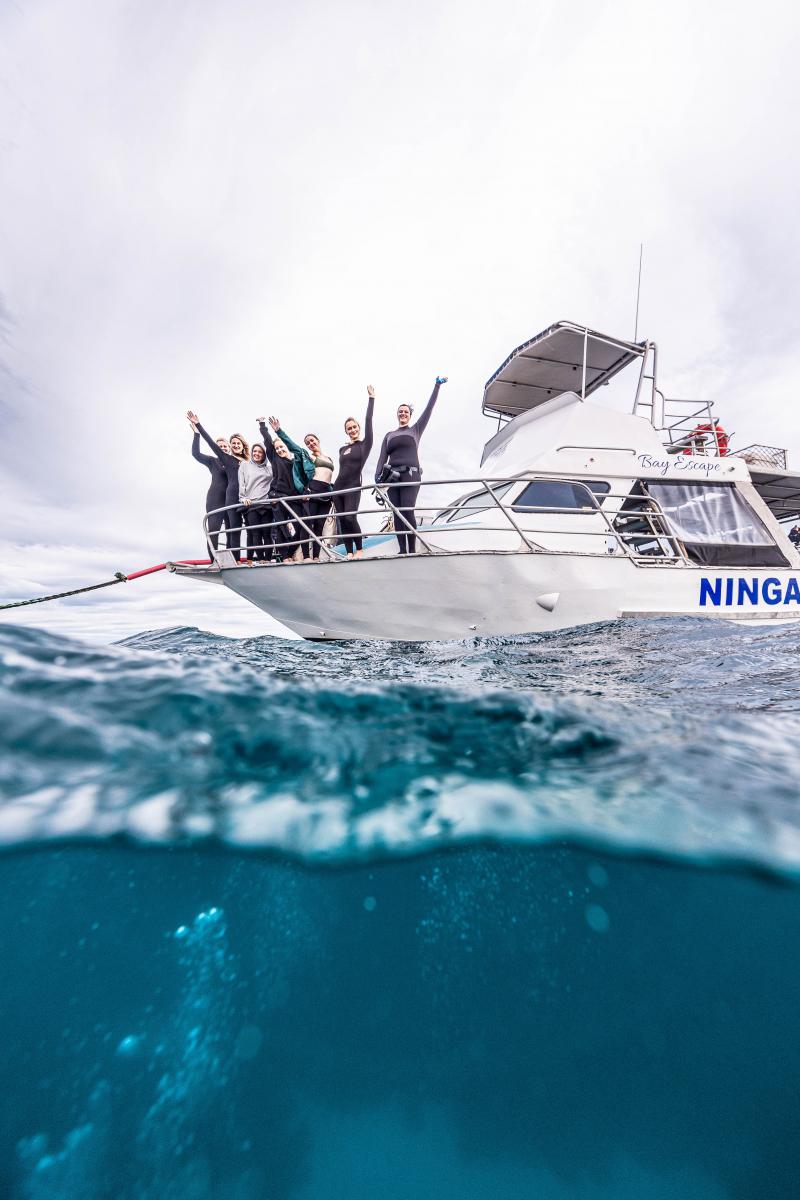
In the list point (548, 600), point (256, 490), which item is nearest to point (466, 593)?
point (548, 600)

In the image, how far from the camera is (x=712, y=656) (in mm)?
3633

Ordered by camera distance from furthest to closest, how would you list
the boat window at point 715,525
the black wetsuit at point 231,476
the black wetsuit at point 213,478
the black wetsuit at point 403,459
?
1. the black wetsuit at point 213,478
2. the black wetsuit at point 231,476
3. the boat window at point 715,525
4. the black wetsuit at point 403,459

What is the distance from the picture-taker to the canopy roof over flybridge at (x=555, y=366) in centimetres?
691

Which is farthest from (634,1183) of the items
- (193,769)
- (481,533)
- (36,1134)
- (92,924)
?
(481,533)

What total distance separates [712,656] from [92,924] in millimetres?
3999

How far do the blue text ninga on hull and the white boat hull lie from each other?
2cm

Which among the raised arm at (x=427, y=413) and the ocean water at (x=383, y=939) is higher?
the raised arm at (x=427, y=413)

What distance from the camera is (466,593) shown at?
15.9 feet

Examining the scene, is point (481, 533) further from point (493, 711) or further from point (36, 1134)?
point (36, 1134)

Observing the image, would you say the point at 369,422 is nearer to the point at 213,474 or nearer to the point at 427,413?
the point at 427,413

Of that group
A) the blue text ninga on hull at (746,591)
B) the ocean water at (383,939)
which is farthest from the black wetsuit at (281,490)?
the blue text ninga on hull at (746,591)

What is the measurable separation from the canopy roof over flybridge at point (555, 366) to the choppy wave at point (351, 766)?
5.90 m

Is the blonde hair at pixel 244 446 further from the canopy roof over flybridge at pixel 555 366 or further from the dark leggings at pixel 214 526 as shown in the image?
the canopy roof over flybridge at pixel 555 366

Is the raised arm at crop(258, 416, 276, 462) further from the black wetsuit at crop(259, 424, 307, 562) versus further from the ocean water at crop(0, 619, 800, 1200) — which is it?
the ocean water at crop(0, 619, 800, 1200)
